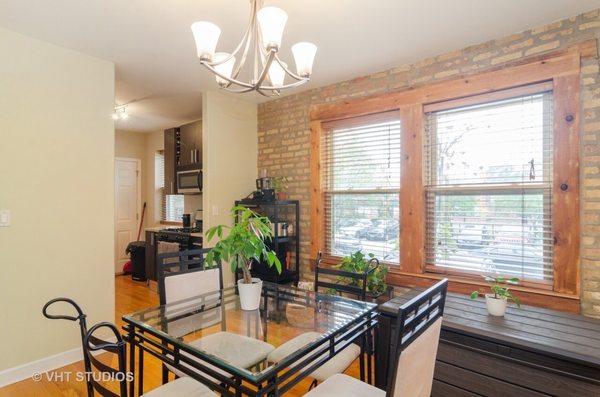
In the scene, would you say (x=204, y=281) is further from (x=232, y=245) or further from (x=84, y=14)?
(x=84, y=14)

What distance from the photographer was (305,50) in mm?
1794

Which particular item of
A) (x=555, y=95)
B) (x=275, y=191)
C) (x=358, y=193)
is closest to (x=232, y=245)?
(x=358, y=193)

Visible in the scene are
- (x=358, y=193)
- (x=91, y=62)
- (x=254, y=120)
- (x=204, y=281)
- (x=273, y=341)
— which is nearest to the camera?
(x=273, y=341)

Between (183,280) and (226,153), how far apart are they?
1.98 metres

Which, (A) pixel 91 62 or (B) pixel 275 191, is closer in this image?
(A) pixel 91 62

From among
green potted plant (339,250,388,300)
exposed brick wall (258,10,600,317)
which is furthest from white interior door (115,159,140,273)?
green potted plant (339,250,388,300)

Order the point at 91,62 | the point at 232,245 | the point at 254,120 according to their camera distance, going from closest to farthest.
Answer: the point at 232,245, the point at 91,62, the point at 254,120

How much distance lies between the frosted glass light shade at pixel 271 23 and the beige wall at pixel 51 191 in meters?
2.13

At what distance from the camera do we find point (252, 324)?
1.91 metres

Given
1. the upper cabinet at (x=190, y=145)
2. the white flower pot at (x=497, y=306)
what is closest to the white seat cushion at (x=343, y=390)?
the white flower pot at (x=497, y=306)

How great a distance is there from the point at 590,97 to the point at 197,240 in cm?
411

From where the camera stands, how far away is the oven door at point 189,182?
4.55 m

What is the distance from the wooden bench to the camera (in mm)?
1666

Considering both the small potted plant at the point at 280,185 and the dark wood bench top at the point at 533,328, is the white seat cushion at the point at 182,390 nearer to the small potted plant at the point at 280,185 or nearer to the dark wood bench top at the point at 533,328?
the dark wood bench top at the point at 533,328
